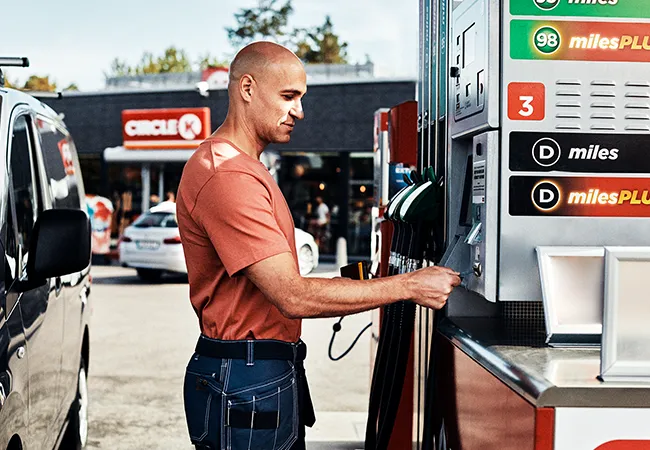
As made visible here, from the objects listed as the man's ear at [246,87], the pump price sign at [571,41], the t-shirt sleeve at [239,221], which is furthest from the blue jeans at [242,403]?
the pump price sign at [571,41]

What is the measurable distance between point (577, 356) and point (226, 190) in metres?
1.06

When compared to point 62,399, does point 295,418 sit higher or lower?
higher

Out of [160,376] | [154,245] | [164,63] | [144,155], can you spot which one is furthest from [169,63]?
[160,376]

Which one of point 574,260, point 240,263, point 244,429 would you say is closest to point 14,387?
point 244,429

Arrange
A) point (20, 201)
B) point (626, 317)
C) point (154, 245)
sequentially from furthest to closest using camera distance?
point (154, 245), point (20, 201), point (626, 317)

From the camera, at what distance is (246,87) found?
2.66 metres

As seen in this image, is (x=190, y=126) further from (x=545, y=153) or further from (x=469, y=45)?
(x=545, y=153)

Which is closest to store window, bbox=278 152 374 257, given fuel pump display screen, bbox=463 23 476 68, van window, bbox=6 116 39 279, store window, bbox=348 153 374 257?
store window, bbox=348 153 374 257

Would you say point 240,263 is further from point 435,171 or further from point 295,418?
point 435,171

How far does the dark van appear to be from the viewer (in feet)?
10.4

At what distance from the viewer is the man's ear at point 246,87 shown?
265cm

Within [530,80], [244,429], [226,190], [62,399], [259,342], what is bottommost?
[62,399]

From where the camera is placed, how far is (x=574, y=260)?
7.94 feet

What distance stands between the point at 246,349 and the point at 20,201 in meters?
1.57
